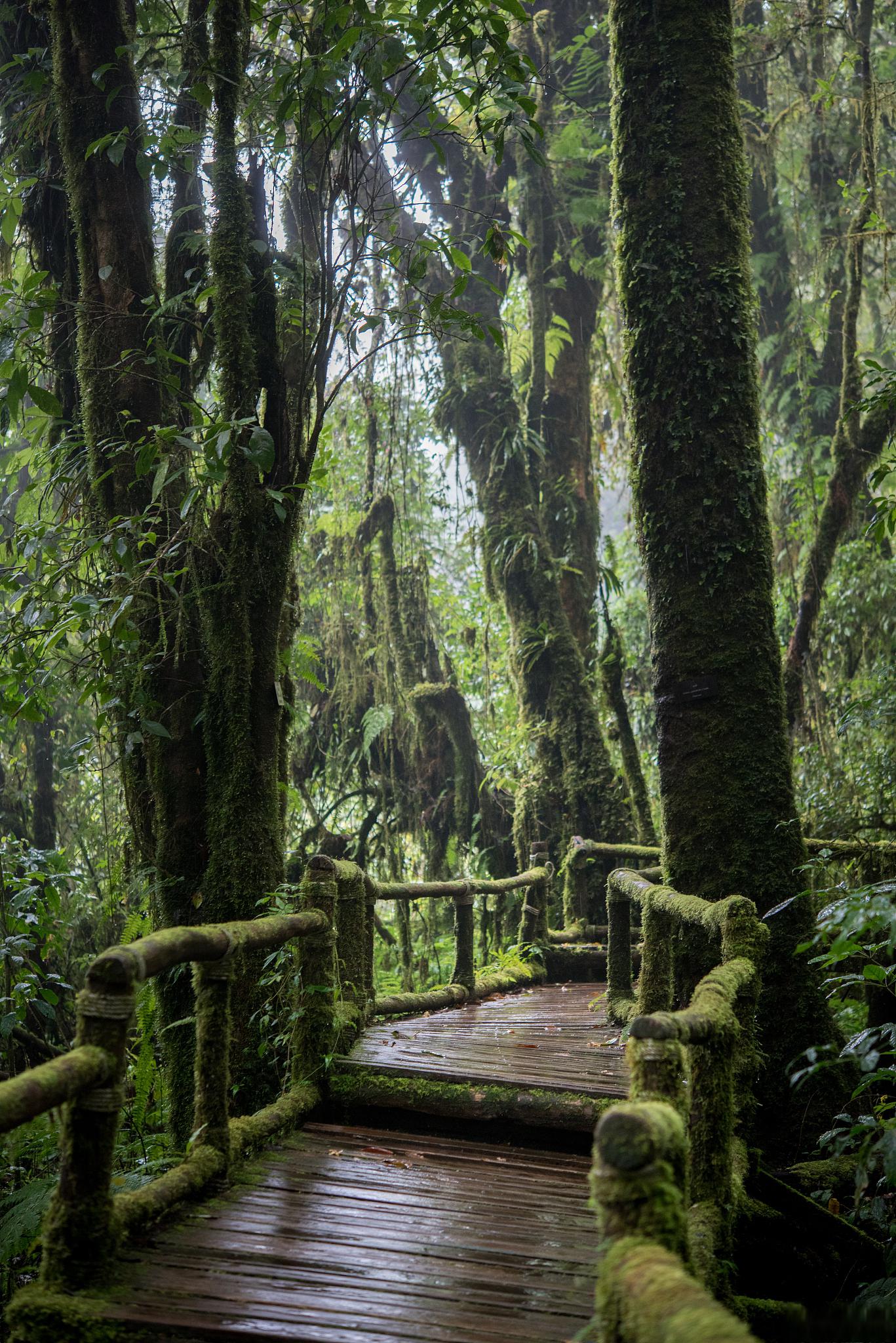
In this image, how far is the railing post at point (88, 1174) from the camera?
2.75 meters

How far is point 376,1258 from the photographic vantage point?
3.08 meters

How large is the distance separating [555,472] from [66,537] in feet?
25.5

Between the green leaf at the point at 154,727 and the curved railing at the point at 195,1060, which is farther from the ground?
the green leaf at the point at 154,727

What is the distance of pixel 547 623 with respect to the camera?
1205 centimetres

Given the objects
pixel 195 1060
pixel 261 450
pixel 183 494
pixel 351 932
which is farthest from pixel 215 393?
pixel 195 1060

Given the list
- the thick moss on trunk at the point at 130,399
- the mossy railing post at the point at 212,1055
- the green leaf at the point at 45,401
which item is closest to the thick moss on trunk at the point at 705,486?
the thick moss on trunk at the point at 130,399

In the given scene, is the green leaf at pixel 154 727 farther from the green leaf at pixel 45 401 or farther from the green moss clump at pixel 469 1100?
the green moss clump at pixel 469 1100

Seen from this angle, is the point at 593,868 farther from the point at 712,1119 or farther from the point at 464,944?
the point at 712,1119

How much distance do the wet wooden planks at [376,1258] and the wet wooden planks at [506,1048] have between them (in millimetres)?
626

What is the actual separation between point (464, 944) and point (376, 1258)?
15.6 feet

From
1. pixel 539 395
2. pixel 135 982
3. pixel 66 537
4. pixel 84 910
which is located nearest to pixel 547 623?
pixel 539 395

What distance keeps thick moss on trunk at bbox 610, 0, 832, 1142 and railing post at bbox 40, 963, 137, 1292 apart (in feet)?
10.7

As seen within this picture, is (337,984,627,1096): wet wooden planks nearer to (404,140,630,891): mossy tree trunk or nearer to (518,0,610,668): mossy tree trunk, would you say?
(404,140,630,891): mossy tree trunk

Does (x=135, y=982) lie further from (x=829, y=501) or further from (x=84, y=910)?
(x=829, y=501)
